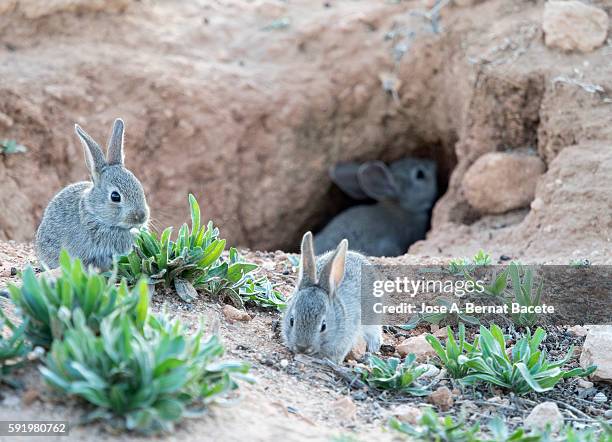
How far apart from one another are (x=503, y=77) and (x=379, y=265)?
2.62 meters

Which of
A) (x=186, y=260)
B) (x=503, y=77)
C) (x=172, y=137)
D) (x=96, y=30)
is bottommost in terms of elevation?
(x=186, y=260)

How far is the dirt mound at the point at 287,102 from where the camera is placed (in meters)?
7.51

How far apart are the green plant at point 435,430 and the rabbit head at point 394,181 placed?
17.7ft

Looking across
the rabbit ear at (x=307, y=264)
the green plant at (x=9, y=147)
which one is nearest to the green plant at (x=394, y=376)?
the rabbit ear at (x=307, y=264)

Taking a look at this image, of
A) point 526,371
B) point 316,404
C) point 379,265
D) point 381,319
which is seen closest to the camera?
point 316,404

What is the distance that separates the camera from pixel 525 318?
5.48 m

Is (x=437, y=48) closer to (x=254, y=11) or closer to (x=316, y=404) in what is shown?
(x=254, y=11)

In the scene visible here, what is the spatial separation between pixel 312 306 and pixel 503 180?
362cm

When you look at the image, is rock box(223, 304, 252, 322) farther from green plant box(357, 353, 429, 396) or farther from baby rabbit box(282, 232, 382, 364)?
green plant box(357, 353, 429, 396)

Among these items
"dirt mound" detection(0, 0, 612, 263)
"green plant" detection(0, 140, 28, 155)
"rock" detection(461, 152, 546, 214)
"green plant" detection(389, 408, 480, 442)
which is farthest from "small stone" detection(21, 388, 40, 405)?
"rock" detection(461, 152, 546, 214)

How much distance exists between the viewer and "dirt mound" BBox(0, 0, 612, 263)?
24.6ft

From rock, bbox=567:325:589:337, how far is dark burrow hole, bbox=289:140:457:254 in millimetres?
4114

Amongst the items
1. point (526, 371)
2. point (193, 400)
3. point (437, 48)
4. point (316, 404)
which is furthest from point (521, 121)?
point (193, 400)

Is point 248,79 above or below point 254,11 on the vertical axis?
below
